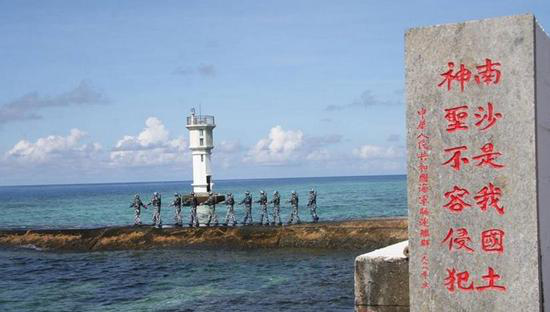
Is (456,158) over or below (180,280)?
over

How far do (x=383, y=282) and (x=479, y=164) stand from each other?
6.63 feet

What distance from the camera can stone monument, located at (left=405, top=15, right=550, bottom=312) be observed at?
5.78m

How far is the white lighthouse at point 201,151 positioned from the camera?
5709 cm

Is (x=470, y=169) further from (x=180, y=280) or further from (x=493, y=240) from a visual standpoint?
(x=180, y=280)

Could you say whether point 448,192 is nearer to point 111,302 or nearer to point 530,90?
point 530,90

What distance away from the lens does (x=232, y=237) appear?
99.8 ft

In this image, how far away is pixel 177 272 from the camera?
2469 cm

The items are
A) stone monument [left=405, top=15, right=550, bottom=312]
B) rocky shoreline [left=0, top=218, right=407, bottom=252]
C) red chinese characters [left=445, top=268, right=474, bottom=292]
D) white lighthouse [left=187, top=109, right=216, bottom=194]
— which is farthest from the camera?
white lighthouse [left=187, top=109, right=216, bottom=194]

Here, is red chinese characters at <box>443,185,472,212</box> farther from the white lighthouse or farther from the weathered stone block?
the white lighthouse

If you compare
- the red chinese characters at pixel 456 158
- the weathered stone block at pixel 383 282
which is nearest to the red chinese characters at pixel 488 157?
the red chinese characters at pixel 456 158

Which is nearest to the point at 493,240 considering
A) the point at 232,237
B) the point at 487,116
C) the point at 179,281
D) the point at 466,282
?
the point at 466,282

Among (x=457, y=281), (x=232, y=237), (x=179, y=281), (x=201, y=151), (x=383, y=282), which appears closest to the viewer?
(x=457, y=281)

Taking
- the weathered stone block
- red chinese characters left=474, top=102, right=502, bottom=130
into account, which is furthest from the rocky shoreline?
red chinese characters left=474, top=102, right=502, bottom=130

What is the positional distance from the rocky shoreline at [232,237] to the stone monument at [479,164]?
69.1 feet
